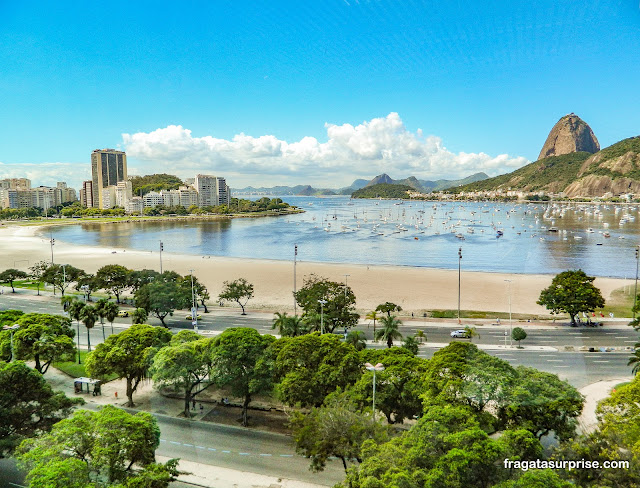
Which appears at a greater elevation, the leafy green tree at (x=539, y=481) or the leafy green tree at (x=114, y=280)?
the leafy green tree at (x=539, y=481)

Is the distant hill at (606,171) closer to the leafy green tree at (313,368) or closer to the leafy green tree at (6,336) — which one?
the leafy green tree at (313,368)

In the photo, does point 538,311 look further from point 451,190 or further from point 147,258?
point 451,190

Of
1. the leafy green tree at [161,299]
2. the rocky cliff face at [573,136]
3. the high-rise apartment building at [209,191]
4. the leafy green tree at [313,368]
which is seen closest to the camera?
Answer: the leafy green tree at [313,368]

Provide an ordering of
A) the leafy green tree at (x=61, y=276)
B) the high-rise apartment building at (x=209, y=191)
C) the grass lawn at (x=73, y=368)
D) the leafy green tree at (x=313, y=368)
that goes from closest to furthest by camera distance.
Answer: the leafy green tree at (x=313, y=368) < the grass lawn at (x=73, y=368) < the leafy green tree at (x=61, y=276) < the high-rise apartment building at (x=209, y=191)

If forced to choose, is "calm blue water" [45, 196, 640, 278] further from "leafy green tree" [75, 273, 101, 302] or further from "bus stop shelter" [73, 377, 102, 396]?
"bus stop shelter" [73, 377, 102, 396]

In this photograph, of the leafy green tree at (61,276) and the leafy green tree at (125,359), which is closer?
the leafy green tree at (125,359)

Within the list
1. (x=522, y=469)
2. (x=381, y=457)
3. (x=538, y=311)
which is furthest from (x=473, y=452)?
(x=538, y=311)

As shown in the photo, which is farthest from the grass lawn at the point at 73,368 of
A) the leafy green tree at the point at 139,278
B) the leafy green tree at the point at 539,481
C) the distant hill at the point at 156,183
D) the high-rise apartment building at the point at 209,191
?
the high-rise apartment building at the point at 209,191
